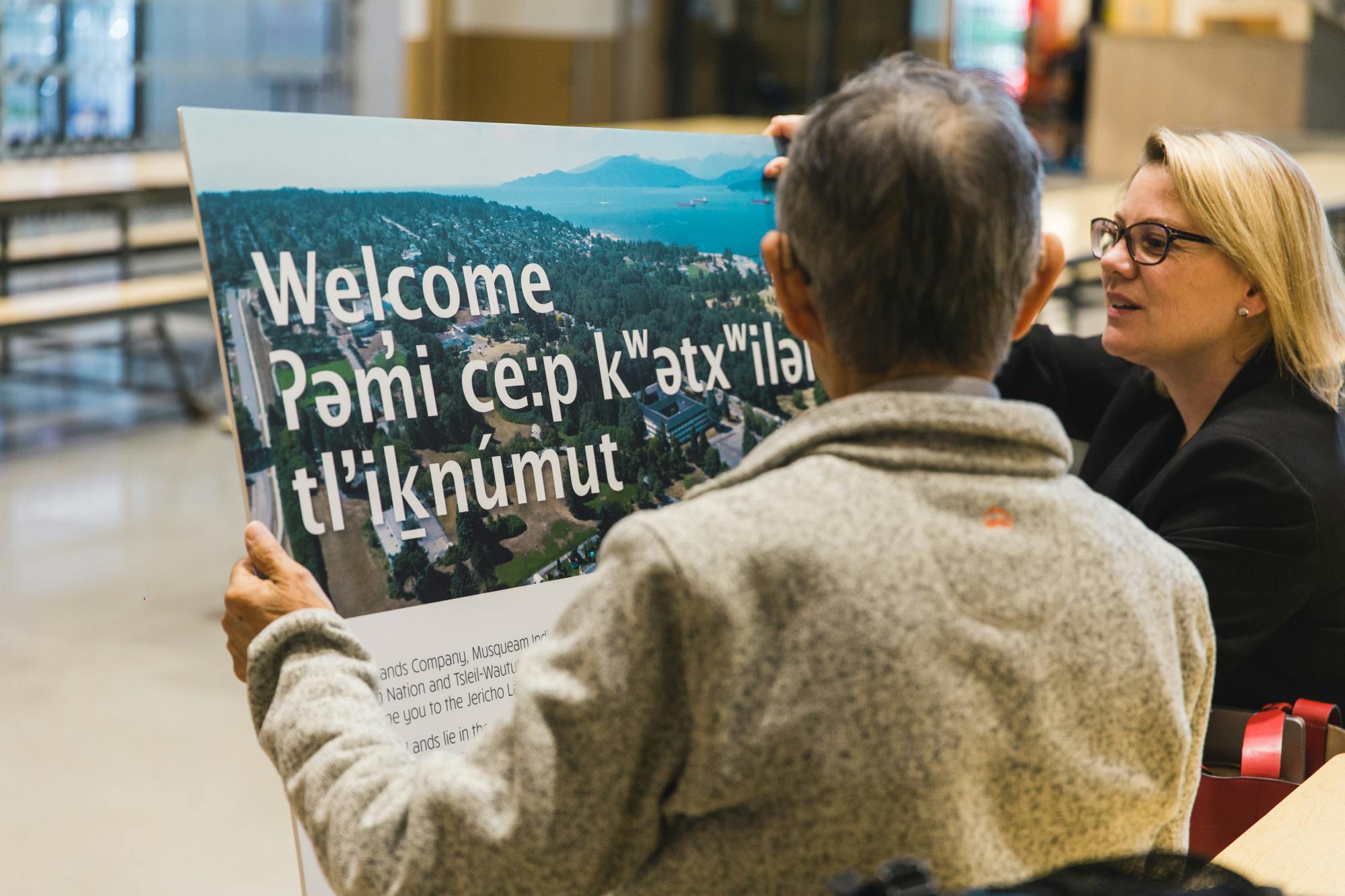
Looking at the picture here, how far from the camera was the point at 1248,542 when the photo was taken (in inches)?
58.9

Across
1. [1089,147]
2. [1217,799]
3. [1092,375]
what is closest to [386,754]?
[1217,799]

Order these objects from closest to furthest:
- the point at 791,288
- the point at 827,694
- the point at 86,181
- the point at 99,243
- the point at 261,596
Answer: the point at 827,694 → the point at 791,288 → the point at 261,596 → the point at 86,181 → the point at 99,243

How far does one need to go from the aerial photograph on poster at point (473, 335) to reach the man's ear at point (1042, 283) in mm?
623

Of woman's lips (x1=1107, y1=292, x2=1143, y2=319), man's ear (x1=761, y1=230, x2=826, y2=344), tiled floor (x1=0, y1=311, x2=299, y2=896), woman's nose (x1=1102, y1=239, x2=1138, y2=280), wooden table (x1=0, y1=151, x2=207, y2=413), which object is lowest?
tiled floor (x1=0, y1=311, x2=299, y2=896)

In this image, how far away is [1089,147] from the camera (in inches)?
378

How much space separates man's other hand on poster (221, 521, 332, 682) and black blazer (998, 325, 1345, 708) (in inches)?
38.0

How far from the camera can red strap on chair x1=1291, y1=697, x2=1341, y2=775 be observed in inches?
58.0

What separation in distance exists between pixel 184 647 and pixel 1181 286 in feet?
8.94

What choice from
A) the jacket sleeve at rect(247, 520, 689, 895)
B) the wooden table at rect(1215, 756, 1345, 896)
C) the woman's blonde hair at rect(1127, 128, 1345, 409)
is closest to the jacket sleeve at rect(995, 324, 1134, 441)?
the woman's blonde hair at rect(1127, 128, 1345, 409)

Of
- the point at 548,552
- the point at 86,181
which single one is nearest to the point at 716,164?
the point at 548,552

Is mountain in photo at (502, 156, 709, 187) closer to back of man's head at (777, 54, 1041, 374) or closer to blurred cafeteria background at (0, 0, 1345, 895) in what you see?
back of man's head at (777, 54, 1041, 374)

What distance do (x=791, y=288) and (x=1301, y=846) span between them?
31.5 inches

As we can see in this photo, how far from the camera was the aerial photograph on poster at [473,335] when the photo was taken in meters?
1.25

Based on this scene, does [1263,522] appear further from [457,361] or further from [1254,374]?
[457,361]
